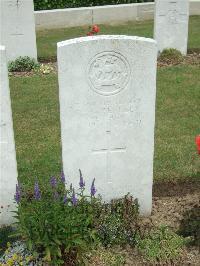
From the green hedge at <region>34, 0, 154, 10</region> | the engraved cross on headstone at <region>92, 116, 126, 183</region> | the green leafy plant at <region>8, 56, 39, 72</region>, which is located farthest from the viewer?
the green hedge at <region>34, 0, 154, 10</region>

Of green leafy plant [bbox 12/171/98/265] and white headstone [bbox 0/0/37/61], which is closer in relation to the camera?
green leafy plant [bbox 12/171/98/265]

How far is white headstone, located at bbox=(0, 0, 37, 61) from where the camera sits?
31.8ft

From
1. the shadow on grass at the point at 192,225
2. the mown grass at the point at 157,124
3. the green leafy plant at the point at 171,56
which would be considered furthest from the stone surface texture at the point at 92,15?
the shadow on grass at the point at 192,225

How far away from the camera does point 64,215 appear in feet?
12.3

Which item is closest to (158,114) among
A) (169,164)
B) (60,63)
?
(169,164)

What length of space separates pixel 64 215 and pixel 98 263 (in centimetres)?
63

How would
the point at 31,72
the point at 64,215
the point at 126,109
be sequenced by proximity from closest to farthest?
the point at 64,215, the point at 126,109, the point at 31,72

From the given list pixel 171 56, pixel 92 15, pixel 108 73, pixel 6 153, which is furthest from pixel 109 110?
pixel 92 15

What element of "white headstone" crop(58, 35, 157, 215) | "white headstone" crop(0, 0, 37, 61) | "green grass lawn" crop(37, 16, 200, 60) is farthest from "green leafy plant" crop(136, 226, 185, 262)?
"green grass lawn" crop(37, 16, 200, 60)

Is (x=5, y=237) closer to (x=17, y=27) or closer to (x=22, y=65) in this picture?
(x=22, y=65)

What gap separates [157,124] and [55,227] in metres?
3.81

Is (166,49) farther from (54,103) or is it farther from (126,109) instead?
(126,109)

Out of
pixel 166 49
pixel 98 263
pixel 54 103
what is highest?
pixel 166 49

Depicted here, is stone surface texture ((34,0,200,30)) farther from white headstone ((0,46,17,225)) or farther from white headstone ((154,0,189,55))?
white headstone ((0,46,17,225))
